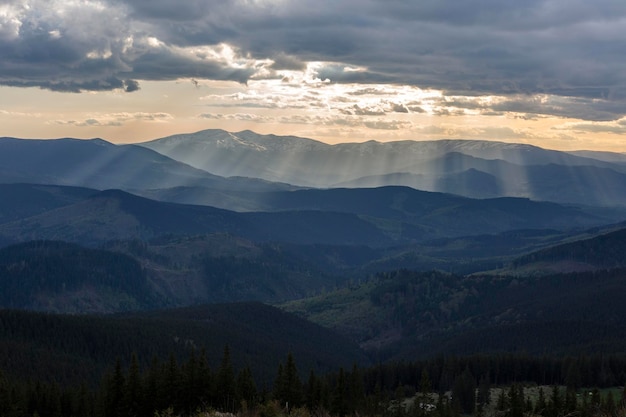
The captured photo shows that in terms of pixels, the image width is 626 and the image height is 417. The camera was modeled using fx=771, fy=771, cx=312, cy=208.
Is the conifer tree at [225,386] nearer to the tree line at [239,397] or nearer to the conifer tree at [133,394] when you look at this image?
the tree line at [239,397]

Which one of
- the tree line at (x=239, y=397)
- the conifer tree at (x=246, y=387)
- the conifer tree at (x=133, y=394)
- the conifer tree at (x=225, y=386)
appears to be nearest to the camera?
the conifer tree at (x=133, y=394)

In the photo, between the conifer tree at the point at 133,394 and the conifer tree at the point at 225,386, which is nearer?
the conifer tree at the point at 133,394

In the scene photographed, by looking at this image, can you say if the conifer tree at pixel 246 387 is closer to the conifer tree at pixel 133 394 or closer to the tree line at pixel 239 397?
the tree line at pixel 239 397

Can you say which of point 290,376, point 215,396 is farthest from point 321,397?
point 215,396

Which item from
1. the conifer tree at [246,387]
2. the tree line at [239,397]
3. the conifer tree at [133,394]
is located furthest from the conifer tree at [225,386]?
the conifer tree at [133,394]

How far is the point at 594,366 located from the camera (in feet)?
551

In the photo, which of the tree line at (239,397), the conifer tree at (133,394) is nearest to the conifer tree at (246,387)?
the tree line at (239,397)

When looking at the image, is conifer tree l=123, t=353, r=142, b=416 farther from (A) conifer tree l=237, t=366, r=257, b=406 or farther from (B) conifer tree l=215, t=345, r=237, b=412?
(A) conifer tree l=237, t=366, r=257, b=406

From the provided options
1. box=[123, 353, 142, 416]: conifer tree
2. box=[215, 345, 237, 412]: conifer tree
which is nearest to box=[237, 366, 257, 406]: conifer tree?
box=[215, 345, 237, 412]: conifer tree

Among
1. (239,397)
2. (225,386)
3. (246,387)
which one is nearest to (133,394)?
(225,386)

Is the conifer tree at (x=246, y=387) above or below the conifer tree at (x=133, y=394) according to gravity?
below

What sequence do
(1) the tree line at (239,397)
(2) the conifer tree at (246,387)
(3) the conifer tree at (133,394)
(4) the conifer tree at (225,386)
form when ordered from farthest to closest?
(2) the conifer tree at (246,387) < (4) the conifer tree at (225,386) < (1) the tree line at (239,397) < (3) the conifer tree at (133,394)

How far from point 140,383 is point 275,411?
3361 centimetres

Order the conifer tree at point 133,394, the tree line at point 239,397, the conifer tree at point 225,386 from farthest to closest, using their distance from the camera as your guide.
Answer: the conifer tree at point 225,386, the tree line at point 239,397, the conifer tree at point 133,394
